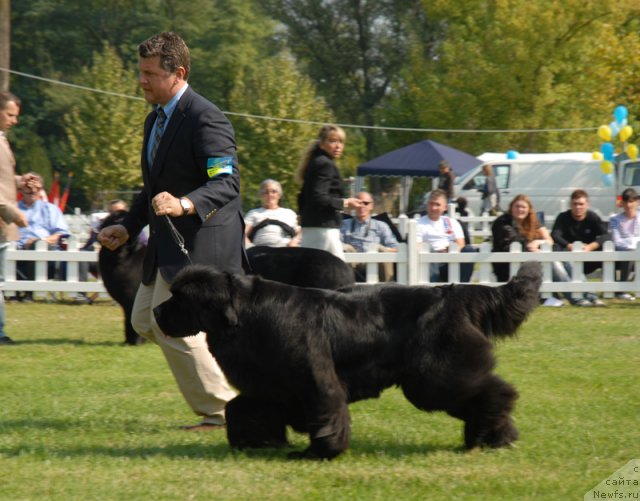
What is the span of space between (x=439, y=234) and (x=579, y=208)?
1.84 meters

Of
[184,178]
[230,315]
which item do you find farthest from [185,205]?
[230,315]

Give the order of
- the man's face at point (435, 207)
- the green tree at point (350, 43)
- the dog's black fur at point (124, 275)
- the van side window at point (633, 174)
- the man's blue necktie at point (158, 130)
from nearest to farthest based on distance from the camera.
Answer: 1. the man's blue necktie at point (158, 130)
2. the dog's black fur at point (124, 275)
3. the man's face at point (435, 207)
4. the van side window at point (633, 174)
5. the green tree at point (350, 43)

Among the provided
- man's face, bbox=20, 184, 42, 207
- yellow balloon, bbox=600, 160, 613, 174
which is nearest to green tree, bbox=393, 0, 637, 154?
yellow balloon, bbox=600, 160, 613, 174

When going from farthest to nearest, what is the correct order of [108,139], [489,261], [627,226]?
1. [108,139]
2. [627,226]
3. [489,261]

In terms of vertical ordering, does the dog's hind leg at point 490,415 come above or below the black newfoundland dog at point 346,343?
below

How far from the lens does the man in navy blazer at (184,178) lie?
514cm

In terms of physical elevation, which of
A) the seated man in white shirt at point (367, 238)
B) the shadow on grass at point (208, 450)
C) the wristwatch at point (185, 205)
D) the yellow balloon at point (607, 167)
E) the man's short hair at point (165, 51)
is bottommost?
the shadow on grass at point (208, 450)

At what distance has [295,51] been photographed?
158 feet

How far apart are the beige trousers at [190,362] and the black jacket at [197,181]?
0.27 m

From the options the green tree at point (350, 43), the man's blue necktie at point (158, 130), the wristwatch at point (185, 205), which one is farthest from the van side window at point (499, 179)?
the green tree at point (350, 43)

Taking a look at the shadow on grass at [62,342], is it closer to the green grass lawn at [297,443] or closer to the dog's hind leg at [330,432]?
the green grass lawn at [297,443]

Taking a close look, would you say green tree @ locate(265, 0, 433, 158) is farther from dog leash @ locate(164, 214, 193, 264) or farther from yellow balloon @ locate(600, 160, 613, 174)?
dog leash @ locate(164, 214, 193, 264)

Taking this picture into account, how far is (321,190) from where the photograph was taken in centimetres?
893

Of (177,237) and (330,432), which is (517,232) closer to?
(177,237)
